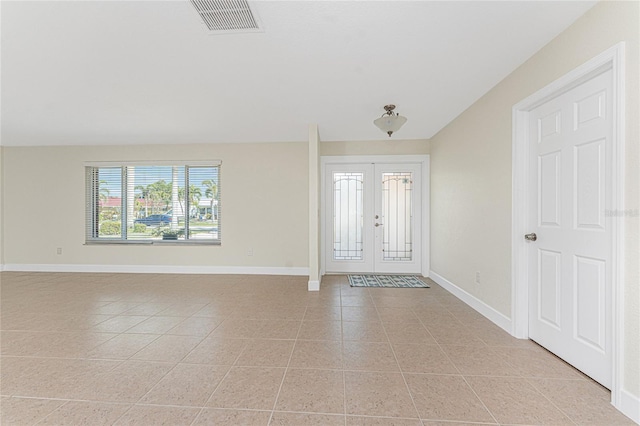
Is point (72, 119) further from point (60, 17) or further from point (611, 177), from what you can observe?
point (611, 177)

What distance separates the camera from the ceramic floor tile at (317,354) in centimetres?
199

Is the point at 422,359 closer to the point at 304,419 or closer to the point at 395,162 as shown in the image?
the point at 304,419

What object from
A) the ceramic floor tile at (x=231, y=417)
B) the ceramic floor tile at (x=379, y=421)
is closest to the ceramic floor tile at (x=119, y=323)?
the ceramic floor tile at (x=231, y=417)

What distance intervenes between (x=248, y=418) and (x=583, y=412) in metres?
1.84

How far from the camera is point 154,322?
2.77 m

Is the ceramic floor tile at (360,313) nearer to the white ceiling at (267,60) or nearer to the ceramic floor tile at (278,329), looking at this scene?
the ceramic floor tile at (278,329)

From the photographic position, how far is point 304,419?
1.46 metres

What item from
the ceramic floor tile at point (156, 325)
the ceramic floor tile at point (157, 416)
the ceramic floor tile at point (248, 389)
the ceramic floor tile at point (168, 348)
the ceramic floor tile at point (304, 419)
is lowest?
the ceramic floor tile at point (156, 325)

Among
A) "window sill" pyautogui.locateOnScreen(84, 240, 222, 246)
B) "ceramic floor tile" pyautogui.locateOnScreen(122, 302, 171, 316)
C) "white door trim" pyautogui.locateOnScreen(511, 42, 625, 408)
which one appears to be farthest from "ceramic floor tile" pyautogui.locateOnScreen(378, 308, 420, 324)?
"window sill" pyautogui.locateOnScreen(84, 240, 222, 246)

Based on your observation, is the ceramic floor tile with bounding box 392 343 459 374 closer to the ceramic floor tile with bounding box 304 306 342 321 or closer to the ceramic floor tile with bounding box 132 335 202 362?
the ceramic floor tile with bounding box 304 306 342 321

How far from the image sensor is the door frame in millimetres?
4801

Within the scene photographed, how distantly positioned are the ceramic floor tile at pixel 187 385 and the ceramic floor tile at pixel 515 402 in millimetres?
1660

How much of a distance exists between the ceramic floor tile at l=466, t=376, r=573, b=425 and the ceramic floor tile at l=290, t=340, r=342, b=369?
0.91 meters

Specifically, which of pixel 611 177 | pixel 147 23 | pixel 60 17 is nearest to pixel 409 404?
pixel 611 177
